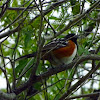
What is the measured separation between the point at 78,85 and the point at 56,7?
47.0 inches

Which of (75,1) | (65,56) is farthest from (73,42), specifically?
(75,1)

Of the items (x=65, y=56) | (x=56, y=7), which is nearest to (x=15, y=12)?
(x=56, y=7)

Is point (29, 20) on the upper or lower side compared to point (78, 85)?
upper

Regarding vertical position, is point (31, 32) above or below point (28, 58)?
above

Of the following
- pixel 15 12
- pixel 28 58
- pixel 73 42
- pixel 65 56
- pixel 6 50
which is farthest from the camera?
pixel 6 50

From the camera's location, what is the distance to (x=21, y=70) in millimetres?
4023

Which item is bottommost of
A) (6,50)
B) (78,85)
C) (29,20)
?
(6,50)

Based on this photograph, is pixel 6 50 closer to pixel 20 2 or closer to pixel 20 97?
pixel 20 2

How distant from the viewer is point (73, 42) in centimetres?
525

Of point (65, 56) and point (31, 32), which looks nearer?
point (31, 32)

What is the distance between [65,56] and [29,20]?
107cm

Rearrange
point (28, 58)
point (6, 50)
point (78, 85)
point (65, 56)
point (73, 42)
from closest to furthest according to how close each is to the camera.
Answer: point (78, 85)
point (28, 58)
point (65, 56)
point (73, 42)
point (6, 50)

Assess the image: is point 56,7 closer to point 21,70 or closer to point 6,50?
point 21,70

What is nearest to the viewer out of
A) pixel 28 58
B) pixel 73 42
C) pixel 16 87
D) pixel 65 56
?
pixel 16 87
